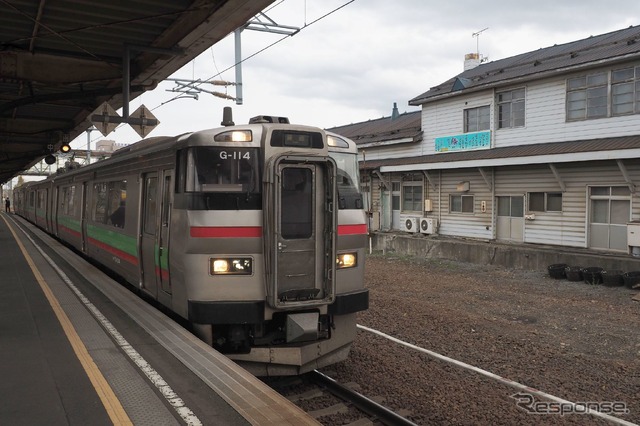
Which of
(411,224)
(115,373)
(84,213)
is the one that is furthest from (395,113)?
(115,373)

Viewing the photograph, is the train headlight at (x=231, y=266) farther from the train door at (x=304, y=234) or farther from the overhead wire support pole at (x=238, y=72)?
the overhead wire support pole at (x=238, y=72)

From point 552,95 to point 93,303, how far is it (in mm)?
16257

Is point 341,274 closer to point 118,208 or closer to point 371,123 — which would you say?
point 118,208

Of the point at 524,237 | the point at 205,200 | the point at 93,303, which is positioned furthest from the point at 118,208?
the point at 524,237

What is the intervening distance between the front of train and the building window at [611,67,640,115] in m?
13.5

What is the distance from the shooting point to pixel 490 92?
787 inches

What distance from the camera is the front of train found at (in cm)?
558

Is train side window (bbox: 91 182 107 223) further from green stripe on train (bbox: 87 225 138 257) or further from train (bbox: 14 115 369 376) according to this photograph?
train (bbox: 14 115 369 376)

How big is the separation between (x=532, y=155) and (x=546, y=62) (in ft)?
14.0

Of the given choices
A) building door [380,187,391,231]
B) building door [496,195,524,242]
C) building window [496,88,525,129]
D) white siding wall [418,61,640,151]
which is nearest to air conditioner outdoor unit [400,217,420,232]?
building door [380,187,391,231]

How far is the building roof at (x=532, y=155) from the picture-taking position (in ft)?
48.2

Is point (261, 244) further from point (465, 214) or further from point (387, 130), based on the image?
point (387, 130)

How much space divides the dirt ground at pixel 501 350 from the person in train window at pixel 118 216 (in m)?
4.54

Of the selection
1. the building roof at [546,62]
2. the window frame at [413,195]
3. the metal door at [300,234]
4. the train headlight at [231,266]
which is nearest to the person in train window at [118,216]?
the train headlight at [231,266]
